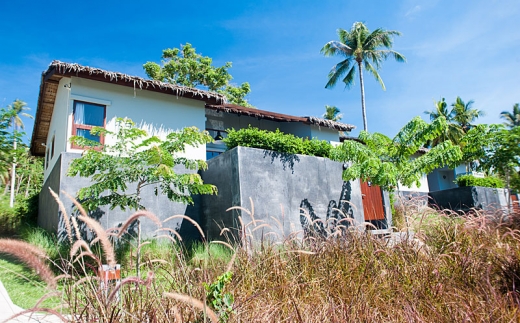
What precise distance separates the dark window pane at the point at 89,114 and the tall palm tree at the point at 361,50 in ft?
60.4

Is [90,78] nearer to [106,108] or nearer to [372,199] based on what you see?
[106,108]

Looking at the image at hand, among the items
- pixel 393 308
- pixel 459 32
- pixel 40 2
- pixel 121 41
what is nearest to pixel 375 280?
pixel 393 308

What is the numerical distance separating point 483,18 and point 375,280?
674cm

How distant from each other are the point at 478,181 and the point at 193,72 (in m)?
18.3

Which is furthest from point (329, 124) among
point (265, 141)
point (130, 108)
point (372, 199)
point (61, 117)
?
point (61, 117)

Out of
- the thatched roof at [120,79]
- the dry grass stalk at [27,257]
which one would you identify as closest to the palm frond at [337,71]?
the thatched roof at [120,79]

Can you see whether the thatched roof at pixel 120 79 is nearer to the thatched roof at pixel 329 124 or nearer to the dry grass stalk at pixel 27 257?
the thatched roof at pixel 329 124

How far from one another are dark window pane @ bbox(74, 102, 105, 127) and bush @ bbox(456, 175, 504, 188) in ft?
56.9

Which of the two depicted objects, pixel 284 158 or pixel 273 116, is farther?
pixel 273 116

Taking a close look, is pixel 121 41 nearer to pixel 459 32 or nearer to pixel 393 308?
pixel 459 32

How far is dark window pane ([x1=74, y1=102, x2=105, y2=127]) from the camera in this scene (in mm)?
10078

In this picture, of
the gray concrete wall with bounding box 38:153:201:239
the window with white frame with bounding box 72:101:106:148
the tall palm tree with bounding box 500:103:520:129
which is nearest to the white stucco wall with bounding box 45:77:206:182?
the window with white frame with bounding box 72:101:106:148

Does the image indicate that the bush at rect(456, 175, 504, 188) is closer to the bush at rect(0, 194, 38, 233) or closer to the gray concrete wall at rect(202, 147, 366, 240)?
the gray concrete wall at rect(202, 147, 366, 240)

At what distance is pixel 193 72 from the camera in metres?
23.0
